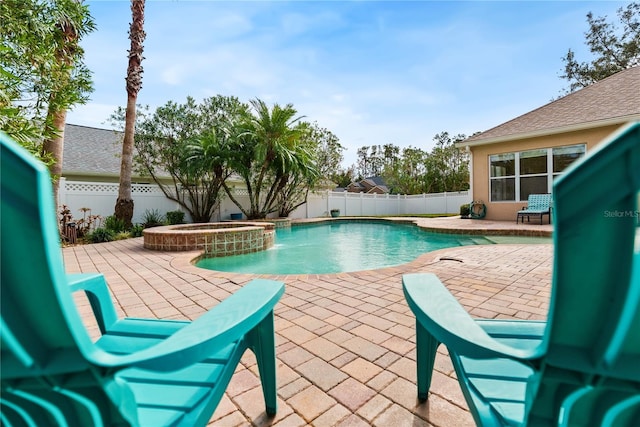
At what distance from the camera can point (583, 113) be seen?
1053cm

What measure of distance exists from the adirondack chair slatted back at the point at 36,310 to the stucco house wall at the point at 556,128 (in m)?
12.5

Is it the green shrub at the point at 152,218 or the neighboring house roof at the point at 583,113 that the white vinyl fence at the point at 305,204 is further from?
the neighboring house roof at the point at 583,113

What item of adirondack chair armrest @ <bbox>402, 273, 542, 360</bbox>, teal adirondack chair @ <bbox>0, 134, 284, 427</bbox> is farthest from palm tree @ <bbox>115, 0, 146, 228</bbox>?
adirondack chair armrest @ <bbox>402, 273, 542, 360</bbox>

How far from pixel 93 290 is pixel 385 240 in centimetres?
884

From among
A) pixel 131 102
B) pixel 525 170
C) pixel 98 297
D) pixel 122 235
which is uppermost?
pixel 131 102

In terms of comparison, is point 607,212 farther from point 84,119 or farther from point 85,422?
point 84,119

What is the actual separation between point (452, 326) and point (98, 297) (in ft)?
5.17

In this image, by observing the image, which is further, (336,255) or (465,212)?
(465,212)

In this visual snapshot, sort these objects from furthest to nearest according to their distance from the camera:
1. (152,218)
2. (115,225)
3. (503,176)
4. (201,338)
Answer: (152,218) → (503,176) → (115,225) → (201,338)

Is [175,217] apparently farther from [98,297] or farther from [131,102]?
[98,297]

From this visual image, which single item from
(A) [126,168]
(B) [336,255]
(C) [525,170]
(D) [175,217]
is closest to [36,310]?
(B) [336,255]

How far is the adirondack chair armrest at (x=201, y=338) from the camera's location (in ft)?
2.26

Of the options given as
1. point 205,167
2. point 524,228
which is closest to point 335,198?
point 205,167

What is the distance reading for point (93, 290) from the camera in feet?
4.50
